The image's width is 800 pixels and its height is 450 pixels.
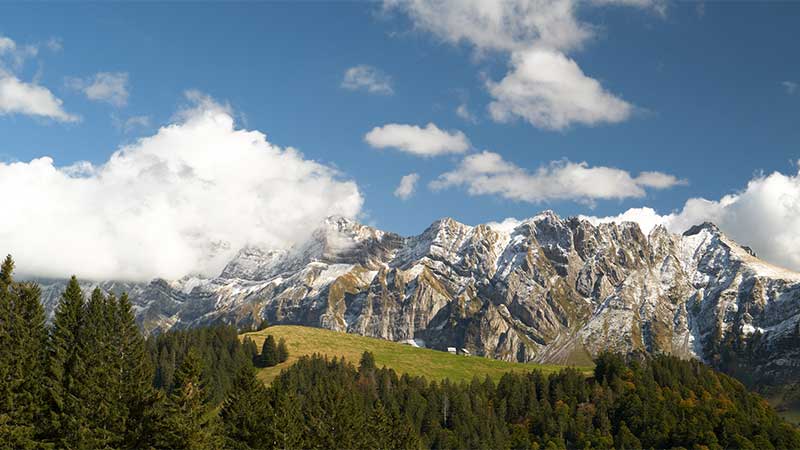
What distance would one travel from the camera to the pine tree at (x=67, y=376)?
72.2 metres

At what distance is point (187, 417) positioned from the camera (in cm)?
7450

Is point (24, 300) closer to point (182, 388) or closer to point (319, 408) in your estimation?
point (182, 388)

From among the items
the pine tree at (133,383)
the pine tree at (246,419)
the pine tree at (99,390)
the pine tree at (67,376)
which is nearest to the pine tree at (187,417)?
the pine tree at (133,383)

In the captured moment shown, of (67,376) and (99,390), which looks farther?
(67,376)

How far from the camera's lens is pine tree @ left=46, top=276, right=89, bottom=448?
237 ft

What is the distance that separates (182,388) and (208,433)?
18.9 ft

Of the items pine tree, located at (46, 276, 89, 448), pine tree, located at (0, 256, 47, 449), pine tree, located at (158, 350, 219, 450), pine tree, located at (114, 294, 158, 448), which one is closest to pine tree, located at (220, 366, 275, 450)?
pine tree, located at (158, 350, 219, 450)

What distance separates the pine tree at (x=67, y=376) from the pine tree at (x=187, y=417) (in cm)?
841

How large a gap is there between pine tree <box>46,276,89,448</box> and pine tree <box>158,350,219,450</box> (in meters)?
8.41

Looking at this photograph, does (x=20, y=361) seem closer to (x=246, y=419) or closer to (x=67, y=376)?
(x=67, y=376)

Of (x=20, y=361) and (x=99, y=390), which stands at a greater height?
(x=20, y=361)

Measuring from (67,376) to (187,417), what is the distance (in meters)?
14.6

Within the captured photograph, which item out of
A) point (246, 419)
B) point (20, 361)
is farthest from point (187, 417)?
point (20, 361)

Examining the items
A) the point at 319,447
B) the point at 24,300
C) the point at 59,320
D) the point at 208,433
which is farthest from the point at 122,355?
the point at 319,447
